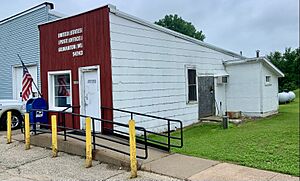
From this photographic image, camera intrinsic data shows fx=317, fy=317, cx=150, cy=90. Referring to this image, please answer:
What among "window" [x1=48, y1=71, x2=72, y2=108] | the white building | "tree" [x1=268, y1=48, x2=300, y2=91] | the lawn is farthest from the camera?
"tree" [x1=268, y1=48, x2=300, y2=91]

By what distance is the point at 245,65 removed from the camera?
621 inches

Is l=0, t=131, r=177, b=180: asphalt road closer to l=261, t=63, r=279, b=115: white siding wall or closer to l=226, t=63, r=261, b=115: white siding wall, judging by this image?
l=226, t=63, r=261, b=115: white siding wall

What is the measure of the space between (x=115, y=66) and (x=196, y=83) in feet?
17.7

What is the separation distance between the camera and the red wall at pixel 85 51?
9820 mm

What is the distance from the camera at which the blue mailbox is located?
10086 millimetres

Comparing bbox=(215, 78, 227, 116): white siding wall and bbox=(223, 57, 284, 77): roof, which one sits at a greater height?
bbox=(223, 57, 284, 77): roof

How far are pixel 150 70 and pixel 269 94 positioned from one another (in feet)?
25.7

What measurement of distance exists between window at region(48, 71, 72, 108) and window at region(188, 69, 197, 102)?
5.27 m

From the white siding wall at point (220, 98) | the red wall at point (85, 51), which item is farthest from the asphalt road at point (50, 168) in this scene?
the white siding wall at point (220, 98)

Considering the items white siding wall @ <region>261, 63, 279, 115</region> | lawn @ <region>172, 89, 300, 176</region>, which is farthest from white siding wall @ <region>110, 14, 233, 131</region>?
white siding wall @ <region>261, 63, 279, 115</region>

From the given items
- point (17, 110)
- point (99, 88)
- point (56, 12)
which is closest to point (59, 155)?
point (99, 88)

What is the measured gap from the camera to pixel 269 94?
53.2ft

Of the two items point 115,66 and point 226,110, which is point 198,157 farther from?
point 226,110

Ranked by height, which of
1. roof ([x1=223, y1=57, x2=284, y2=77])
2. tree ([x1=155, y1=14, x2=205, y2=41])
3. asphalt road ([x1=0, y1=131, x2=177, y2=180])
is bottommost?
asphalt road ([x1=0, y1=131, x2=177, y2=180])
